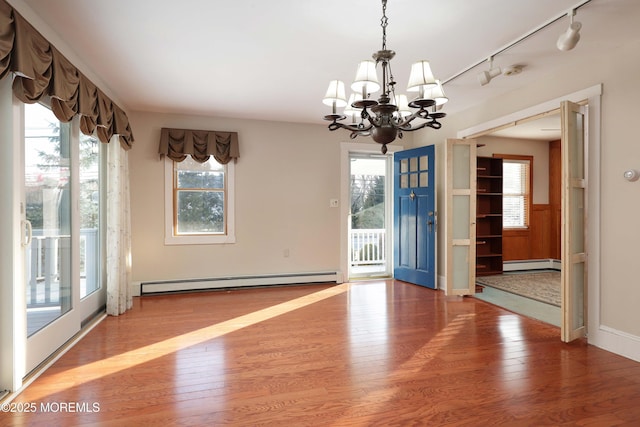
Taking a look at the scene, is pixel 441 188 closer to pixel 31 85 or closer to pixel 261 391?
pixel 261 391

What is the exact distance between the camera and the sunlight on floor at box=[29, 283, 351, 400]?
2445mm

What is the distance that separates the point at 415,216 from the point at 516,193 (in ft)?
9.07

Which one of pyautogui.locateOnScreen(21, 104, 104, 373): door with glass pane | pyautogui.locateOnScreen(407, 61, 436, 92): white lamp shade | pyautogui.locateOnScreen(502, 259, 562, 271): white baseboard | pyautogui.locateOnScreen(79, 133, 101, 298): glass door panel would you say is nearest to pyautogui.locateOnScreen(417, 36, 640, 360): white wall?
pyautogui.locateOnScreen(407, 61, 436, 92): white lamp shade

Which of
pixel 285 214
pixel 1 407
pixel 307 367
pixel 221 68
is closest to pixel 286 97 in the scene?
pixel 221 68

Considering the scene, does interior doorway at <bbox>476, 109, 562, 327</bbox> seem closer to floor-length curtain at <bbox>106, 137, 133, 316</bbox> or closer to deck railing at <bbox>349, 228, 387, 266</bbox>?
deck railing at <bbox>349, 228, 387, 266</bbox>

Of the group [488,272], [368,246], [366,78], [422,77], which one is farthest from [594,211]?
[368,246]

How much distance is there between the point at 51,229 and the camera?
2.86m

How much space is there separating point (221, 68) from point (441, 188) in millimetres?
3511

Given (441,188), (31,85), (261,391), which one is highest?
(31,85)

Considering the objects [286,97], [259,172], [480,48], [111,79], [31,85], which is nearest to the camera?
[31,85]

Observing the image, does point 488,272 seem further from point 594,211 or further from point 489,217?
point 594,211

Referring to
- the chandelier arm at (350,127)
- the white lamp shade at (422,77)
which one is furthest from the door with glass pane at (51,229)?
the white lamp shade at (422,77)

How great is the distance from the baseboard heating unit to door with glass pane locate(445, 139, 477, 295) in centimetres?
182

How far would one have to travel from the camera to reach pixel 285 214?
17.9 ft
